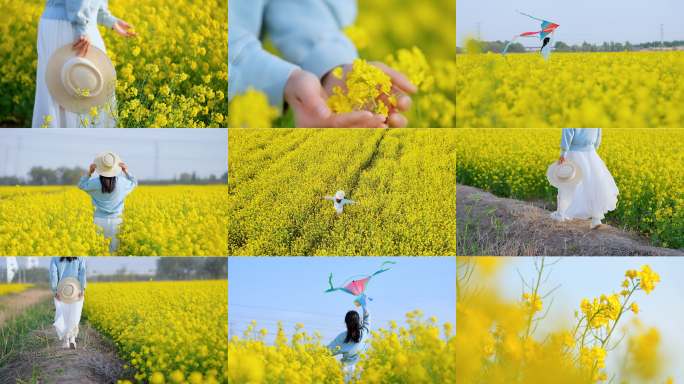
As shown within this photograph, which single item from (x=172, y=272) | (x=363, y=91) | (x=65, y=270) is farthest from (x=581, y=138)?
(x=65, y=270)

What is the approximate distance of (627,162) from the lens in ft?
11.9

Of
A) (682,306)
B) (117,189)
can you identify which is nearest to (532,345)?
(682,306)

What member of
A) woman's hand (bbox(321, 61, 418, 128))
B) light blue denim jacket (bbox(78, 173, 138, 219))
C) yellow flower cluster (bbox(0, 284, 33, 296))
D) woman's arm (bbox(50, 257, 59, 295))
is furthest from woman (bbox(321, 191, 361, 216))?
yellow flower cluster (bbox(0, 284, 33, 296))

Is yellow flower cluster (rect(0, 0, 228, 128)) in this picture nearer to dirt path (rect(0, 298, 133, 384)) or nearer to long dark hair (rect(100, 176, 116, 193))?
long dark hair (rect(100, 176, 116, 193))

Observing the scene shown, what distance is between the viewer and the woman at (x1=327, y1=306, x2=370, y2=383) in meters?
3.64

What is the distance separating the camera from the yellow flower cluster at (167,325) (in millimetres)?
3609

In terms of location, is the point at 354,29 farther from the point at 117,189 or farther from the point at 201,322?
the point at 201,322

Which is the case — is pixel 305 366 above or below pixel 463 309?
below

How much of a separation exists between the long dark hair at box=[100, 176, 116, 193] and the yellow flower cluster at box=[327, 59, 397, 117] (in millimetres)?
1649

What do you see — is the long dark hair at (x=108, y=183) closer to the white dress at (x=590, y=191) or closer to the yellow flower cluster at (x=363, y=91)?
the yellow flower cluster at (x=363, y=91)

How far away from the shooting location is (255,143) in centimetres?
357

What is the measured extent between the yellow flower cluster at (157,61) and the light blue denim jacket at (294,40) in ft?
0.87

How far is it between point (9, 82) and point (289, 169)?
2.11m

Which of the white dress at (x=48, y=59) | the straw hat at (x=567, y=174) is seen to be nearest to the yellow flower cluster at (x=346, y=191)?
the straw hat at (x=567, y=174)
